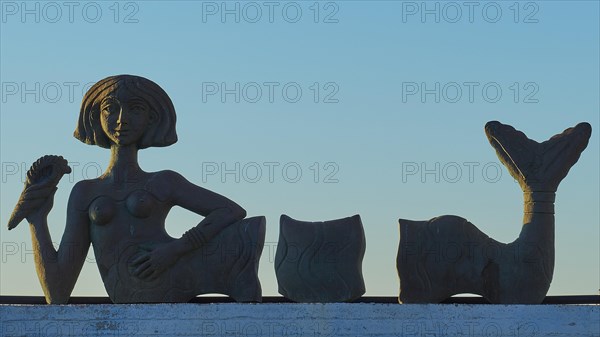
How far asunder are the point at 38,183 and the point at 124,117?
83cm

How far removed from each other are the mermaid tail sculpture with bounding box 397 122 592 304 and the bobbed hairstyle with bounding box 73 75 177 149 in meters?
1.93

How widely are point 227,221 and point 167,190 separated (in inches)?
20.2

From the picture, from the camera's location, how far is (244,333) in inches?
440

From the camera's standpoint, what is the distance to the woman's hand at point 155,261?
11430 millimetres

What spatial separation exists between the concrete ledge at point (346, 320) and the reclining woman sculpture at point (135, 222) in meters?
0.26

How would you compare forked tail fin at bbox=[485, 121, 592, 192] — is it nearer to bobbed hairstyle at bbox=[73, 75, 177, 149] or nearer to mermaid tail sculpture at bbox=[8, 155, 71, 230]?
bobbed hairstyle at bbox=[73, 75, 177, 149]

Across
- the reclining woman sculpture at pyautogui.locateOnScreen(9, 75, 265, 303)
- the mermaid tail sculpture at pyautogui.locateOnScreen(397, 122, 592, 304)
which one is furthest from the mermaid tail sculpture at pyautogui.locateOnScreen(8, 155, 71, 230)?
the mermaid tail sculpture at pyautogui.locateOnScreen(397, 122, 592, 304)

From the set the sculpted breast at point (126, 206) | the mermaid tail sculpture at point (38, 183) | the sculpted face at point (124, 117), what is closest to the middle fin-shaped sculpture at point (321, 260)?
the sculpted breast at point (126, 206)

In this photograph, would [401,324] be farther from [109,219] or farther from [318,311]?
[109,219]

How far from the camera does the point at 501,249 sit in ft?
38.3

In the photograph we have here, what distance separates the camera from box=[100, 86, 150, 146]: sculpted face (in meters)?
11.7

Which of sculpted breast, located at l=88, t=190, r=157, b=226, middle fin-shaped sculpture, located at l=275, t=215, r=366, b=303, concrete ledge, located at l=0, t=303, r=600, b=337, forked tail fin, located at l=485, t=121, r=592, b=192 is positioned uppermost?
forked tail fin, located at l=485, t=121, r=592, b=192

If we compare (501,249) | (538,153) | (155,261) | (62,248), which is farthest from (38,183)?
(538,153)

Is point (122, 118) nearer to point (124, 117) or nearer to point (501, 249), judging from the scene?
point (124, 117)
